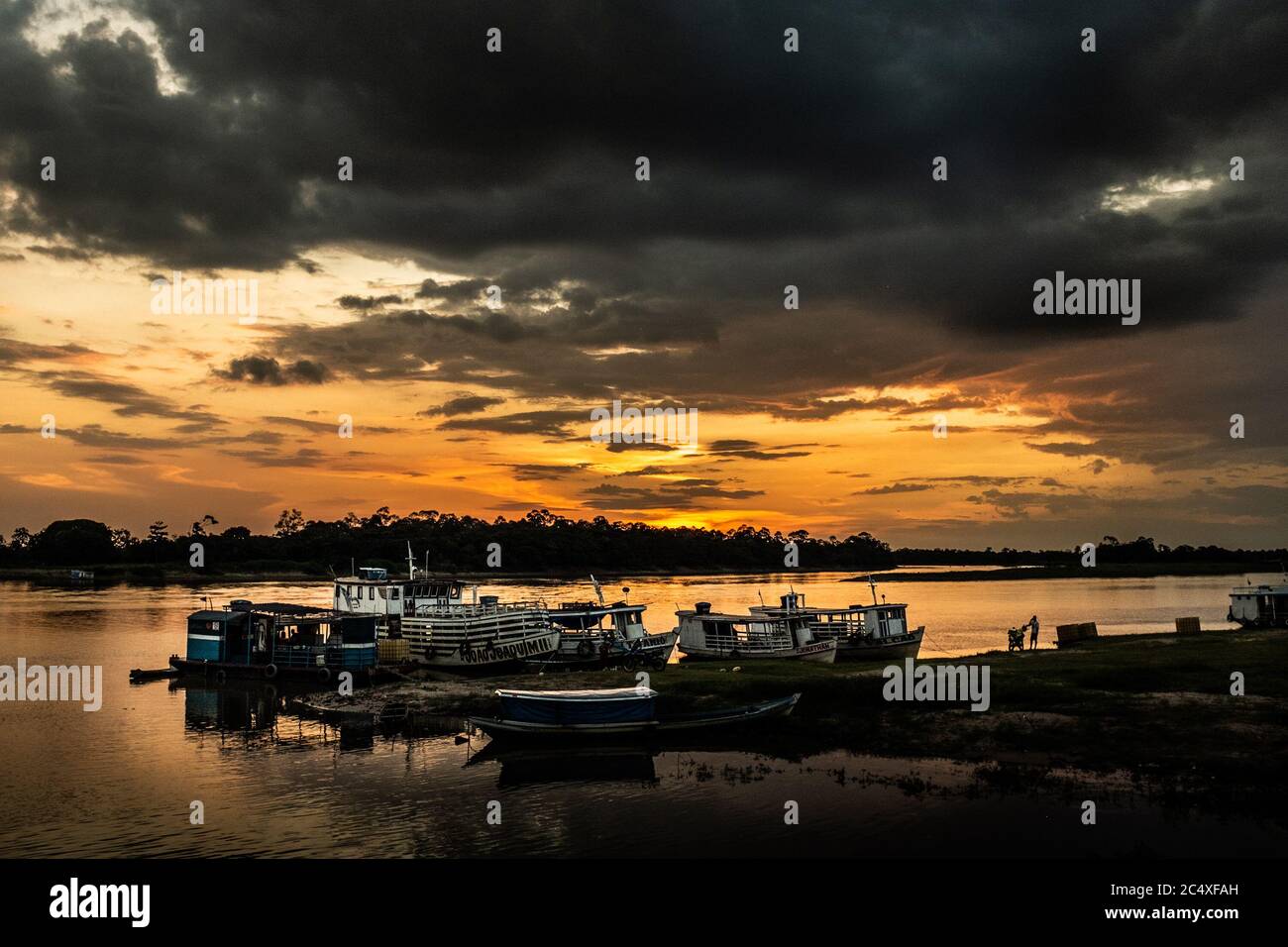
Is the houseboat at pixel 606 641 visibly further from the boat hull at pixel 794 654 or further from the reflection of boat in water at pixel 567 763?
the reflection of boat in water at pixel 567 763

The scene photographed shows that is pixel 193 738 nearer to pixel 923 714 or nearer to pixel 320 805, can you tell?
pixel 320 805

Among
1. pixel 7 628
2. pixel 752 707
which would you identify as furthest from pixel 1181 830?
pixel 7 628

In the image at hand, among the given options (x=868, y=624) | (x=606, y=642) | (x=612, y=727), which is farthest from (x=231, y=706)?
(x=868, y=624)

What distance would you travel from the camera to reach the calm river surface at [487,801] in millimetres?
23984

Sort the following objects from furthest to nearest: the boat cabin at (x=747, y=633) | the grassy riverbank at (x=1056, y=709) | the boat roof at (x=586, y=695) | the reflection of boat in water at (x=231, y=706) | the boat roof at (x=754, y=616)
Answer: the boat cabin at (x=747, y=633)
the boat roof at (x=754, y=616)
the reflection of boat in water at (x=231, y=706)
the boat roof at (x=586, y=695)
the grassy riverbank at (x=1056, y=709)

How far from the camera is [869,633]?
2564 inches

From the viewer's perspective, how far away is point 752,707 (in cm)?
3619

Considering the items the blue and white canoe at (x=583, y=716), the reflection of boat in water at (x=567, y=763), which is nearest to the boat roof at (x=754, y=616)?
the blue and white canoe at (x=583, y=716)

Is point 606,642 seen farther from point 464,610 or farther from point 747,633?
point 747,633

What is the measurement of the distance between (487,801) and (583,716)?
677cm

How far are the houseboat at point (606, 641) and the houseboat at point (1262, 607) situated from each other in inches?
1791

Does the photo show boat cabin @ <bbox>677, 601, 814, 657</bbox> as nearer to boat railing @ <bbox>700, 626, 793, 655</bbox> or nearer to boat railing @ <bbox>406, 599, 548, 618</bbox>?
boat railing @ <bbox>700, 626, 793, 655</bbox>

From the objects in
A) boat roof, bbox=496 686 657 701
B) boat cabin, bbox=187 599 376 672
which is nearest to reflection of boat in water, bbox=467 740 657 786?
boat roof, bbox=496 686 657 701
